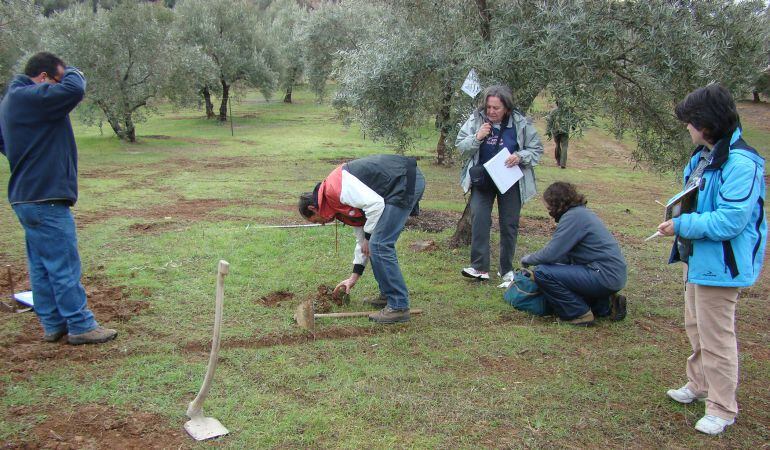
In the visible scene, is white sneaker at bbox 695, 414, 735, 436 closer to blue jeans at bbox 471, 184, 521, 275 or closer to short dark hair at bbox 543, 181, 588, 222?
short dark hair at bbox 543, 181, 588, 222

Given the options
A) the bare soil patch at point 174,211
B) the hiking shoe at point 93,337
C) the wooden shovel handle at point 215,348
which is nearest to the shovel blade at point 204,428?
the wooden shovel handle at point 215,348

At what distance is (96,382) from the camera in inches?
169

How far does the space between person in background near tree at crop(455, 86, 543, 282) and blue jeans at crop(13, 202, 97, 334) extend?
405 centimetres

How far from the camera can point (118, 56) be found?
811 inches

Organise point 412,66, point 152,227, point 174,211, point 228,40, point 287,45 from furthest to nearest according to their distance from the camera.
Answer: point 287,45 < point 228,40 < point 174,211 < point 152,227 < point 412,66

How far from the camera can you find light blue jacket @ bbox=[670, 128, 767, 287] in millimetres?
3529

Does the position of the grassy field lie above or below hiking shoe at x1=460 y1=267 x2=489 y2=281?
below

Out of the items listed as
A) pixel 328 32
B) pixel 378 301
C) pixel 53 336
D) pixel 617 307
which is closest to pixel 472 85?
pixel 378 301

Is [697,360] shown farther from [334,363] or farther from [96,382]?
[96,382]

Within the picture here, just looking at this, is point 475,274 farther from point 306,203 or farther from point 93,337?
point 93,337

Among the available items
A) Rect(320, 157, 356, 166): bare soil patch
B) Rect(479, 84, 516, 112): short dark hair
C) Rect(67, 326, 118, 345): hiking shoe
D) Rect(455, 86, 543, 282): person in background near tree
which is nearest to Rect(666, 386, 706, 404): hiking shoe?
Rect(455, 86, 543, 282): person in background near tree

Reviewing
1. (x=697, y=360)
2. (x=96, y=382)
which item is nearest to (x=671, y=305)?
(x=697, y=360)

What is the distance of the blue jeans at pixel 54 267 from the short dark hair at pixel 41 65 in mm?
1075

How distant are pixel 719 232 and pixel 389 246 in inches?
105
